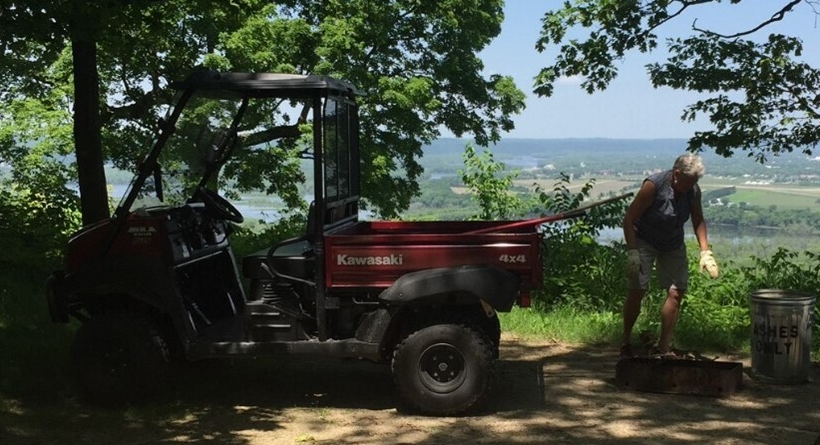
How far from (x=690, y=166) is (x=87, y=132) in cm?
607

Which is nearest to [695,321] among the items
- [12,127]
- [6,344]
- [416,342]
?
[416,342]

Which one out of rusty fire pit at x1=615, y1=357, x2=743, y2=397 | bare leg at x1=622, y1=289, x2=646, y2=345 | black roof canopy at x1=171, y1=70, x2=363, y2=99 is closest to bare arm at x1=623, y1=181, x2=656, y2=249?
bare leg at x1=622, y1=289, x2=646, y2=345

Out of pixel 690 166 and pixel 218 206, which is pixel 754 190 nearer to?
pixel 690 166

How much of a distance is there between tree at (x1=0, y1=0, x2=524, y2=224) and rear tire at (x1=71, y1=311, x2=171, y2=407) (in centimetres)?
917

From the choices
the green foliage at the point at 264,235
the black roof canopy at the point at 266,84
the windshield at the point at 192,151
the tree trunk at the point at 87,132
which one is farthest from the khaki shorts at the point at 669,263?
the tree trunk at the point at 87,132

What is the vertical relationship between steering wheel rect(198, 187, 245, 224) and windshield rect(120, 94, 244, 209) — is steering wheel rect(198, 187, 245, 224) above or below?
below

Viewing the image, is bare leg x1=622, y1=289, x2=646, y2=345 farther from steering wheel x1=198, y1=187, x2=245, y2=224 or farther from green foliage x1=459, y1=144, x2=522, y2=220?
green foliage x1=459, y1=144, x2=522, y2=220

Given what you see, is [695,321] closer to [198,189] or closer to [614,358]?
[614,358]

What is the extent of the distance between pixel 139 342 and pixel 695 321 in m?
5.18

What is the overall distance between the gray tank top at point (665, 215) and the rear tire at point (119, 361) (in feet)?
11.9

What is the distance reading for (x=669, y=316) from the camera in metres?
6.54

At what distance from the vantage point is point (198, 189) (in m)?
6.18

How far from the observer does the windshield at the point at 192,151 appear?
568cm

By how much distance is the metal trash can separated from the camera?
624 cm
